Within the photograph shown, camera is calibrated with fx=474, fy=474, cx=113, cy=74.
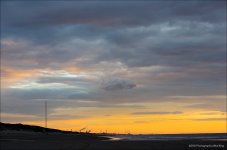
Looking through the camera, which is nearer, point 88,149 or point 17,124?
point 88,149

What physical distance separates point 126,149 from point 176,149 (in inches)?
180

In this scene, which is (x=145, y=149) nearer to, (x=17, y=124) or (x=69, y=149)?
(x=69, y=149)

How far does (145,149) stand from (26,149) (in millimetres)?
10697

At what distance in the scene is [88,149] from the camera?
4131cm

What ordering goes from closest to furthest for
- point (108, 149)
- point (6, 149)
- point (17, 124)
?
point (6, 149), point (108, 149), point (17, 124)

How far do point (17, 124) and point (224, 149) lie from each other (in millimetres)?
132303

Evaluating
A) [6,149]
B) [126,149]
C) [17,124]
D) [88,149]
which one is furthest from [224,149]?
[17,124]

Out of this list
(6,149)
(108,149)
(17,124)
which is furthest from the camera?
(17,124)

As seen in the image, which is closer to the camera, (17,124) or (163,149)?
(163,149)

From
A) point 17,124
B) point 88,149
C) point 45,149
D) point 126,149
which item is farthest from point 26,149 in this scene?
point 17,124

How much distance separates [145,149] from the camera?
4294cm

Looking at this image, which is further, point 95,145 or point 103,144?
point 103,144

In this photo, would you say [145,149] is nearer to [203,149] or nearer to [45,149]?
[203,149]

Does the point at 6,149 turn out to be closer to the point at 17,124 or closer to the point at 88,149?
the point at 88,149
